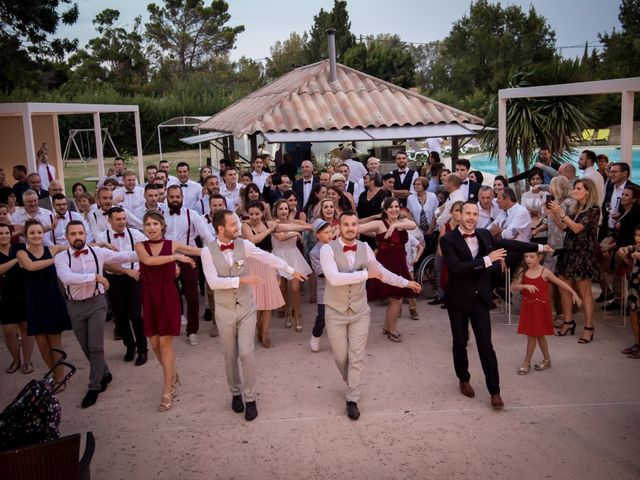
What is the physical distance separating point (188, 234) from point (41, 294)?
6.69 ft

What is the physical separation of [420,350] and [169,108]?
3639cm

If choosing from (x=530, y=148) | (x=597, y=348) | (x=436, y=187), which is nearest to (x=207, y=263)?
(x=597, y=348)

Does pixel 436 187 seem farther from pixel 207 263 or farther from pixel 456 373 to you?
pixel 207 263

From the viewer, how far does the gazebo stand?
1212 centimetres

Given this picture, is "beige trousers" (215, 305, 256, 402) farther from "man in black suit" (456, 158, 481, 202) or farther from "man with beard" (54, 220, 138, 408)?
"man in black suit" (456, 158, 481, 202)

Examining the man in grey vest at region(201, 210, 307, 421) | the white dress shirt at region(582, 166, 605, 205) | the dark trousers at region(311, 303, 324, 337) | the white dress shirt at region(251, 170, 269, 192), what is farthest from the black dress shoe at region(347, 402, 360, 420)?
the white dress shirt at region(582, 166, 605, 205)

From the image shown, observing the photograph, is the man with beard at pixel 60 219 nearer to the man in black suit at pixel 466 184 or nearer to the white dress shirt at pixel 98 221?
the white dress shirt at pixel 98 221

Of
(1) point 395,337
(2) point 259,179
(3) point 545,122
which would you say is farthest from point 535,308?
(3) point 545,122

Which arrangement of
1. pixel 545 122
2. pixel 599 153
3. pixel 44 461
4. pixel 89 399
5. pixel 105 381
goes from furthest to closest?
1. pixel 599 153
2. pixel 545 122
3. pixel 105 381
4. pixel 89 399
5. pixel 44 461

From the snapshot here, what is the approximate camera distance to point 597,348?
23.5ft

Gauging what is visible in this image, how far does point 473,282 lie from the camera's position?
575 centimetres

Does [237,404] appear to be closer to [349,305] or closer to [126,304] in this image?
[349,305]

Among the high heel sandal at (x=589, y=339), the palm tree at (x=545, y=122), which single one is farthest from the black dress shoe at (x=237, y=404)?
the palm tree at (x=545, y=122)

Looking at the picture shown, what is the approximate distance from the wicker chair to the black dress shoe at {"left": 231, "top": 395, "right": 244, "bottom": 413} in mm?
2005
